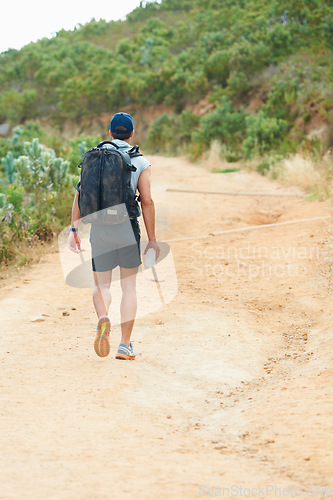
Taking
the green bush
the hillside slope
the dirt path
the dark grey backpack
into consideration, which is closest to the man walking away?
the dark grey backpack

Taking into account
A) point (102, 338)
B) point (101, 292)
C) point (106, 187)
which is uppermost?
point (106, 187)

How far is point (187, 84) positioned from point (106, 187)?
1967 cm

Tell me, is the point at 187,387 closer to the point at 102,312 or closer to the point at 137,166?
the point at 102,312

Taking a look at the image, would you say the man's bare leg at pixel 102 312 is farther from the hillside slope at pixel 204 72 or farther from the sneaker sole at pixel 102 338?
the hillside slope at pixel 204 72

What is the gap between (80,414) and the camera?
135 inches

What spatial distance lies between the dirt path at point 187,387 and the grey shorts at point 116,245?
752 millimetres

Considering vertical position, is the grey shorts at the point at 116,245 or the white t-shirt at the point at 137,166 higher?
the white t-shirt at the point at 137,166

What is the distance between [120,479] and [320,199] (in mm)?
8361

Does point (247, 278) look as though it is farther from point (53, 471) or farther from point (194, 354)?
point (53, 471)

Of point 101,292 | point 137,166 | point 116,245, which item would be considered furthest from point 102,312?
point 137,166

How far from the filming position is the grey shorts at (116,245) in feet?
13.3

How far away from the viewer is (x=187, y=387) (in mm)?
4027

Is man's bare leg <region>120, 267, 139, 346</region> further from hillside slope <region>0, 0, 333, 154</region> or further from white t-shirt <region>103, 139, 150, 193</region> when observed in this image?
hillside slope <region>0, 0, 333, 154</region>

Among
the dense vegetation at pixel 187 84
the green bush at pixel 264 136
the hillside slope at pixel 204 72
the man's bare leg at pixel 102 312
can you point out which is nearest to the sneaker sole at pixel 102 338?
the man's bare leg at pixel 102 312
